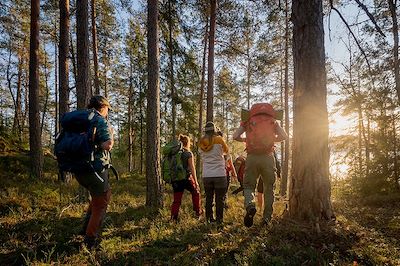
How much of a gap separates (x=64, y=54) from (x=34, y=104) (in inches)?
103

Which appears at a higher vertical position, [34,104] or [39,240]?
[34,104]

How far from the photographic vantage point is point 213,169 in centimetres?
649

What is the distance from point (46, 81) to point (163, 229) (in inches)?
1186

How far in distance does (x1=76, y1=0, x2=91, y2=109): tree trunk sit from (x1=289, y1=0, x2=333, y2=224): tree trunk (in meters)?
5.55

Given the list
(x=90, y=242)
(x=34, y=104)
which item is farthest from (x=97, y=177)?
(x=34, y=104)

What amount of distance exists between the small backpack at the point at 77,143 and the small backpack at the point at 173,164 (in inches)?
103

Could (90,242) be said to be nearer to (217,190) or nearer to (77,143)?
(77,143)

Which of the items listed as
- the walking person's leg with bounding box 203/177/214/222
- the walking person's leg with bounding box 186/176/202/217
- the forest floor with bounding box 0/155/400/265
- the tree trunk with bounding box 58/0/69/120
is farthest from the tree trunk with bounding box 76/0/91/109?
the walking person's leg with bounding box 203/177/214/222

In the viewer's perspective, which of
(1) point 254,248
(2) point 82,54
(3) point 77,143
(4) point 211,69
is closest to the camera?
(1) point 254,248

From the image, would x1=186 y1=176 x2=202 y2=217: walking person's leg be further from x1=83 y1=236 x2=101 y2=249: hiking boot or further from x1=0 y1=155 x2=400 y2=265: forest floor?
x1=83 y1=236 x2=101 y2=249: hiking boot

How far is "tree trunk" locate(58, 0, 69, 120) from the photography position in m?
11.1

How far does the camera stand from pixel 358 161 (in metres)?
15.1

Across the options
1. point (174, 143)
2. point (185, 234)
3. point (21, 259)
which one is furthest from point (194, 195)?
point (21, 259)

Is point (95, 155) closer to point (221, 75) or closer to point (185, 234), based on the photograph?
point (185, 234)
